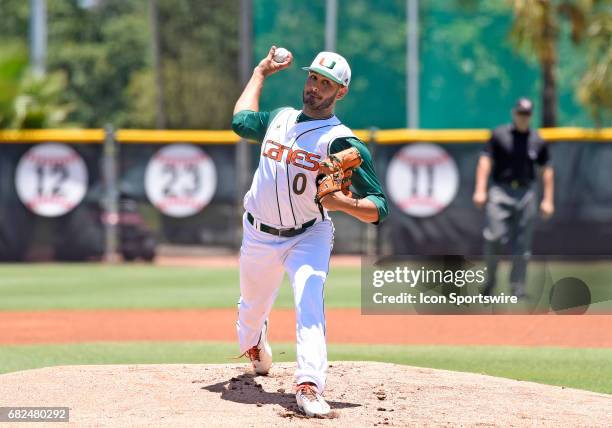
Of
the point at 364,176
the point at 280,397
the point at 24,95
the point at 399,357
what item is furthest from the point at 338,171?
the point at 24,95

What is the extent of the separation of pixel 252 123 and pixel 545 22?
16203mm

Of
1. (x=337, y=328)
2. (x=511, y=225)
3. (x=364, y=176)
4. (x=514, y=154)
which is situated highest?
(x=364, y=176)

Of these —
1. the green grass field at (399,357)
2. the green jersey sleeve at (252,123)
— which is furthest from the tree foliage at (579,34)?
the green jersey sleeve at (252,123)

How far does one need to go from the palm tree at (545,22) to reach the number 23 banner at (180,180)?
22.2 feet

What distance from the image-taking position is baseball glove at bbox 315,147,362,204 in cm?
612

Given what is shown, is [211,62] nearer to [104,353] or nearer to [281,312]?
[281,312]

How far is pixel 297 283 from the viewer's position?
21.1 ft

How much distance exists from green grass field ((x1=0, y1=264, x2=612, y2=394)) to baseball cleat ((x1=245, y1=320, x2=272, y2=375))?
1.29m

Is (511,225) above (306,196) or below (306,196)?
below

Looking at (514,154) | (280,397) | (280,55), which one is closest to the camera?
(280,397)

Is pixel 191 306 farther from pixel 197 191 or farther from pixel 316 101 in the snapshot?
pixel 316 101

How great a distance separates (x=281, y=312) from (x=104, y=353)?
137 inches

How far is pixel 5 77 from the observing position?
76.8 feet

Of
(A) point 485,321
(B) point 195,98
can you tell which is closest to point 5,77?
(A) point 485,321
